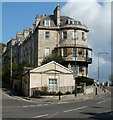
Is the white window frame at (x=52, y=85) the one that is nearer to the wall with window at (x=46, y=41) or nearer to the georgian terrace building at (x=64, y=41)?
the georgian terrace building at (x=64, y=41)

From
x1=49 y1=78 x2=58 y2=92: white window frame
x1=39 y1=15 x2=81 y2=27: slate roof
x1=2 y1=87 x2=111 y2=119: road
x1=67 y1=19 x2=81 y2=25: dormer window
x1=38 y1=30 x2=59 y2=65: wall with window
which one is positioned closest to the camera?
x1=2 y1=87 x2=111 y2=119: road

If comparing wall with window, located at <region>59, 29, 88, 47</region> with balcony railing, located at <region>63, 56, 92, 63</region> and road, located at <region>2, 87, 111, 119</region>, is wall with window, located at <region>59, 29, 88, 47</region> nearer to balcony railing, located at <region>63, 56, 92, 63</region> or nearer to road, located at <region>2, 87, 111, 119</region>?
balcony railing, located at <region>63, 56, 92, 63</region>

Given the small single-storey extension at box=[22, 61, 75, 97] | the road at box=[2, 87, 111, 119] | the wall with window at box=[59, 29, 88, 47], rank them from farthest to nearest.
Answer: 1. the wall with window at box=[59, 29, 88, 47]
2. the small single-storey extension at box=[22, 61, 75, 97]
3. the road at box=[2, 87, 111, 119]

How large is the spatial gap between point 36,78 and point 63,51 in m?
20.0

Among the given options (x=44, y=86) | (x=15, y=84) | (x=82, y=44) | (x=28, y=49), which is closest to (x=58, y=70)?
(x=44, y=86)

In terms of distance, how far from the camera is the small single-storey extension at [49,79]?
40031mm

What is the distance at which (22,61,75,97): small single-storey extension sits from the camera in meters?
40.0

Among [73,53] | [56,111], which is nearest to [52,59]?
[73,53]

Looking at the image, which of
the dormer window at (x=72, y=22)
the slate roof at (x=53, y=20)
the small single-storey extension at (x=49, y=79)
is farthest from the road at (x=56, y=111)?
the slate roof at (x=53, y=20)

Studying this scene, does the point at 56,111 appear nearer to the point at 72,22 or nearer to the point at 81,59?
the point at 81,59

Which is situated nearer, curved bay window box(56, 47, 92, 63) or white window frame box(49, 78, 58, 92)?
white window frame box(49, 78, 58, 92)

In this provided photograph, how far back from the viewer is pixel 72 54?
5872 centimetres

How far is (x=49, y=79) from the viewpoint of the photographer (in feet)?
134

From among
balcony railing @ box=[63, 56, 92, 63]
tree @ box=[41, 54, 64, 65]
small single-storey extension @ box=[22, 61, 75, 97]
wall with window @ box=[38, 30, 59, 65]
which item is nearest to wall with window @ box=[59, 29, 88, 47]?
wall with window @ box=[38, 30, 59, 65]
